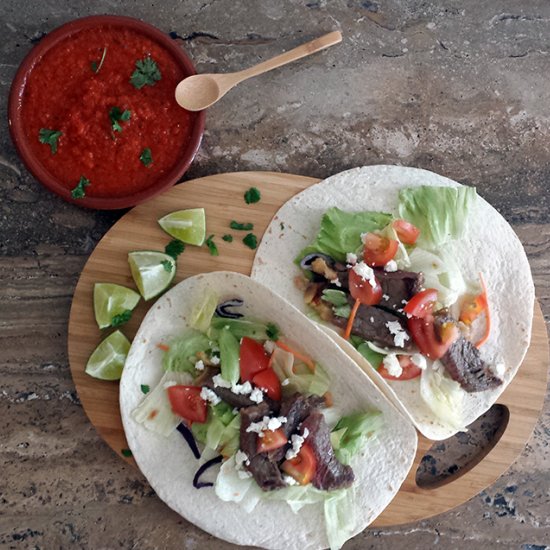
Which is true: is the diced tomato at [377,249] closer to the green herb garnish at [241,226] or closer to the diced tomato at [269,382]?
the green herb garnish at [241,226]

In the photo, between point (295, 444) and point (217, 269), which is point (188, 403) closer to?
point (295, 444)

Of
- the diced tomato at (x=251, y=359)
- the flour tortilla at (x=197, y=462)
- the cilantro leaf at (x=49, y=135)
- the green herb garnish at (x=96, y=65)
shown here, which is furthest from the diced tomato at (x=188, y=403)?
the green herb garnish at (x=96, y=65)

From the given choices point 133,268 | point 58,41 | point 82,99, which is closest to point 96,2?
point 58,41

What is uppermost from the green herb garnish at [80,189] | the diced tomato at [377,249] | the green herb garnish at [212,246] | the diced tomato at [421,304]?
the green herb garnish at [80,189]

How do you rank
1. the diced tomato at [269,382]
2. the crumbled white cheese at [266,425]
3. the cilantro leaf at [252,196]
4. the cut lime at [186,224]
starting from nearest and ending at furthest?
the crumbled white cheese at [266,425]
the diced tomato at [269,382]
the cut lime at [186,224]
the cilantro leaf at [252,196]

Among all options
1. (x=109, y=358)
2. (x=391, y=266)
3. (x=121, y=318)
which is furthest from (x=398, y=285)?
(x=109, y=358)

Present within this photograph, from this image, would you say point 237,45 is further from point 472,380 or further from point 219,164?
point 472,380

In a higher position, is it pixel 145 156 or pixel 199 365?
pixel 145 156
